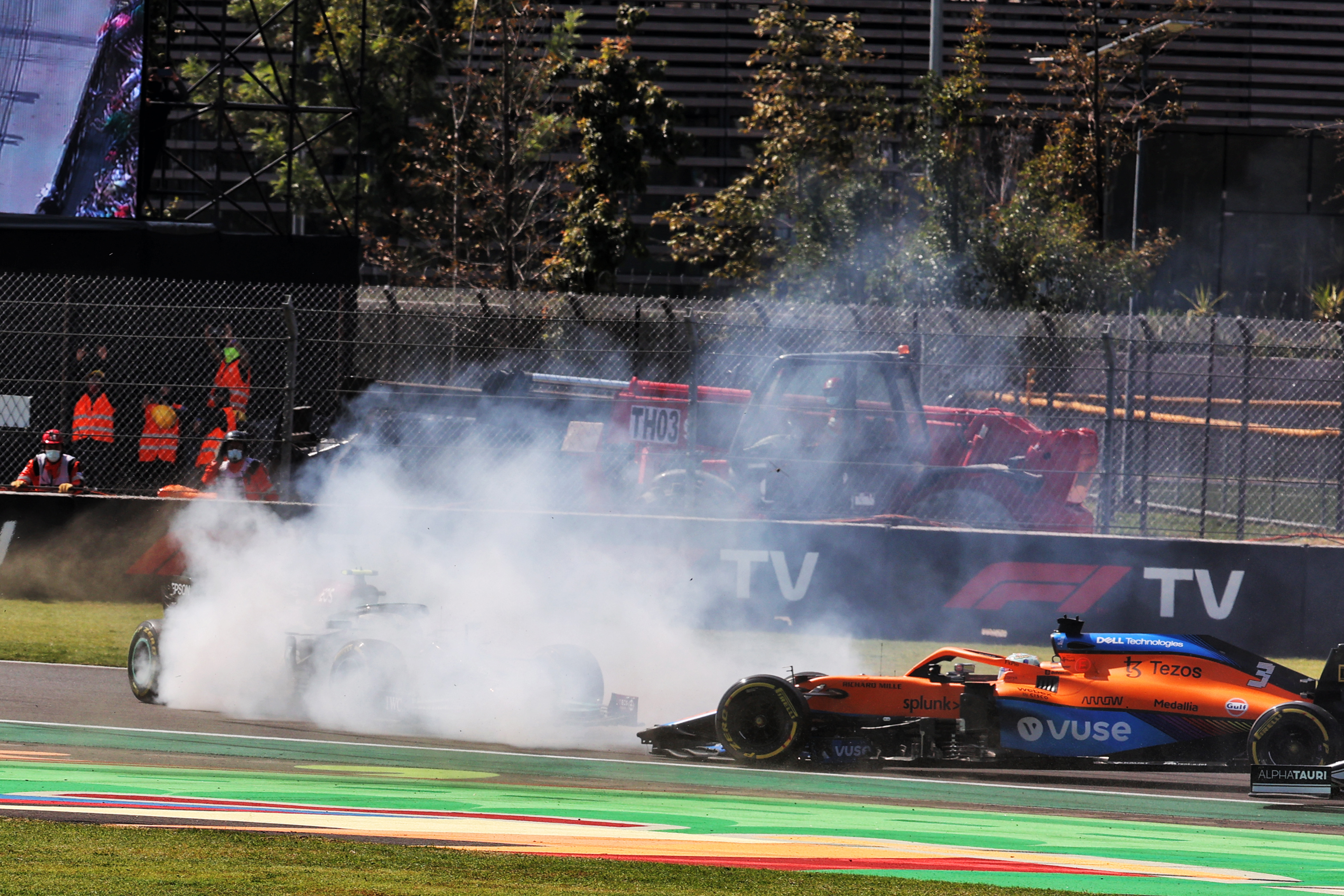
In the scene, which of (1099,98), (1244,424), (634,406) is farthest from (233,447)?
(1099,98)

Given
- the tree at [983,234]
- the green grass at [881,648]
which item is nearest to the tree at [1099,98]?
the tree at [983,234]

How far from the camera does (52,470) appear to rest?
12.9 meters

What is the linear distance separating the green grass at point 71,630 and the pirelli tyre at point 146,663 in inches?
62.9

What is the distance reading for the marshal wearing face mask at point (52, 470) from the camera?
41.8ft

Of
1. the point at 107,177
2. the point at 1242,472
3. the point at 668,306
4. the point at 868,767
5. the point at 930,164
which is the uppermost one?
the point at 930,164

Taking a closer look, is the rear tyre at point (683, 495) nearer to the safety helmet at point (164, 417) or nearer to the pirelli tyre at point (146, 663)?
the pirelli tyre at point (146, 663)

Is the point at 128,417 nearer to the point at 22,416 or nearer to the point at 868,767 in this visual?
the point at 22,416

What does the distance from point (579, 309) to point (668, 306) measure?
3.00ft

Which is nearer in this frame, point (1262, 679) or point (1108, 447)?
point (1262, 679)

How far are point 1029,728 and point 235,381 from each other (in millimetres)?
9532

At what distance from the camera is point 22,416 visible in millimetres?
13727

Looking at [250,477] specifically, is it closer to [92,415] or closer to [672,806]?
[92,415]

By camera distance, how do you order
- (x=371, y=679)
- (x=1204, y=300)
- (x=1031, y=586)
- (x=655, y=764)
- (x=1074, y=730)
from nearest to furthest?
(x=1074, y=730)
(x=655, y=764)
(x=371, y=679)
(x=1031, y=586)
(x=1204, y=300)

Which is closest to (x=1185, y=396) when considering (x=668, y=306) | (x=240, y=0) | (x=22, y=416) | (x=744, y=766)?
(x=668, y=306)
